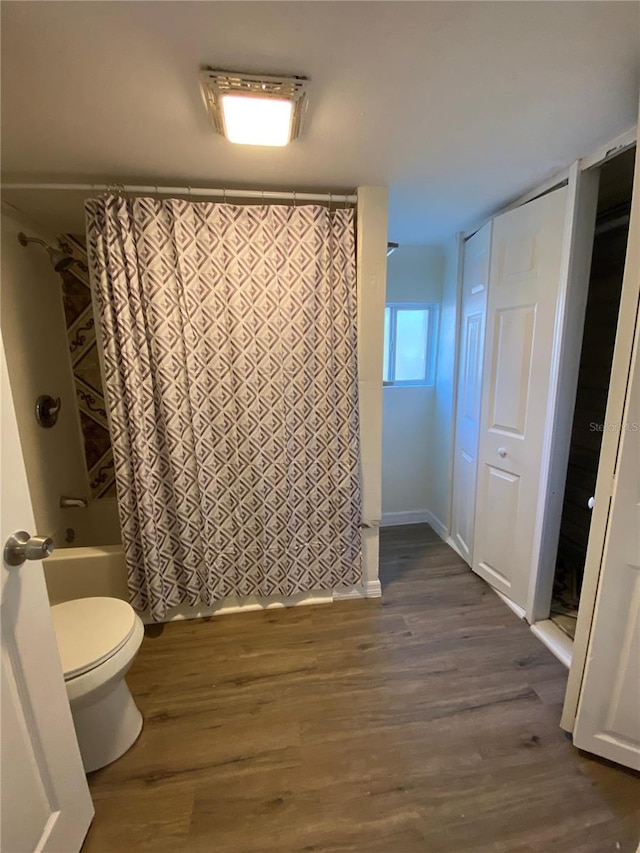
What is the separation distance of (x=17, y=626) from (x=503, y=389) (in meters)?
2.19

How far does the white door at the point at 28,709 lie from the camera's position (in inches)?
33.8

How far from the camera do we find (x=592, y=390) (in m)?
2.32

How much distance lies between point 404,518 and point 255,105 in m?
2.80

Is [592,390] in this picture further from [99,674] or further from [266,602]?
[99,674]

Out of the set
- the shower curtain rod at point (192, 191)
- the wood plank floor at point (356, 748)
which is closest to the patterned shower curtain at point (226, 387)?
the shower curtain rod at point (192, 191)

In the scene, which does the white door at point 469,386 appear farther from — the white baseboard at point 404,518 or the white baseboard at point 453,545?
the white baseboard at point 404,518

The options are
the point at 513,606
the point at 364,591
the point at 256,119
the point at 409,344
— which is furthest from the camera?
the point at 409,344

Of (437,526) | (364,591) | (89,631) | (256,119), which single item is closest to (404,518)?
(437,526)

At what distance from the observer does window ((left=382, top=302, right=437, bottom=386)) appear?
9.59ft

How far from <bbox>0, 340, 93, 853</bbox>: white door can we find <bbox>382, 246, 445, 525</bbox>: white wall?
2396 mm

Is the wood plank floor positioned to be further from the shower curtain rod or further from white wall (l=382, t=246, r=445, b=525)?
the shower curtain rod

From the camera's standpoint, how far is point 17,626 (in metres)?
0.89

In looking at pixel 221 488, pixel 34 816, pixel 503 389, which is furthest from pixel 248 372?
pixel 34 816

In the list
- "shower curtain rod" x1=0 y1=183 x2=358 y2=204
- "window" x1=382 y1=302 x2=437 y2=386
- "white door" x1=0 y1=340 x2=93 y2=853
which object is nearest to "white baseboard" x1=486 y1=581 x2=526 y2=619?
"window" x1=382 y1=302 x2=437 y2=386
